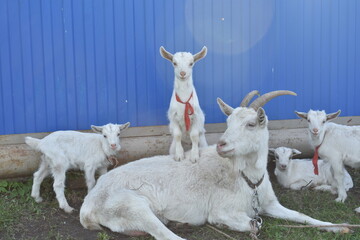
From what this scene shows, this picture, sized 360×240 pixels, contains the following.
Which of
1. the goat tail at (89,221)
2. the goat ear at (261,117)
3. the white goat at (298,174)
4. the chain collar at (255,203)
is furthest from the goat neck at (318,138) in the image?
the goat tail at (89,221)

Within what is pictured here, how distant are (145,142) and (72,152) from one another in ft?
4.34

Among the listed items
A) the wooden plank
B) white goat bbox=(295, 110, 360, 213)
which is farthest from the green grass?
the wooden plank

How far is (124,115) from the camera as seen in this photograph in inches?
278

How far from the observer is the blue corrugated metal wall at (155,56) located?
660 cm

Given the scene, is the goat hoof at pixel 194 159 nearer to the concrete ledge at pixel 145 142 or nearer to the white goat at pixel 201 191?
the white goat at pixel 201 191

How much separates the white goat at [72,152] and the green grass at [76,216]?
A: 290 millimetres

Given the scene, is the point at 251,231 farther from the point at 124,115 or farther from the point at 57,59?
the point at 57,59

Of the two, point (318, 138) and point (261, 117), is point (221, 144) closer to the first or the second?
point (261, 117)

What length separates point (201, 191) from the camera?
5.18 meters

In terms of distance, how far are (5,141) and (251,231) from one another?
3.89 metres

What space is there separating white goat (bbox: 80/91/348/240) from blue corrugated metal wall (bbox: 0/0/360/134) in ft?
6.35

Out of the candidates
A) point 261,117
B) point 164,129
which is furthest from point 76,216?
point 261,117

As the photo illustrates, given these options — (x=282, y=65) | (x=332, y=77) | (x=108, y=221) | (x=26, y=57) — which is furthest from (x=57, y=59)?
(x=332, y=77)

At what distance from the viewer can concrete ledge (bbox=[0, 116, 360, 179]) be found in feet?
21.5
